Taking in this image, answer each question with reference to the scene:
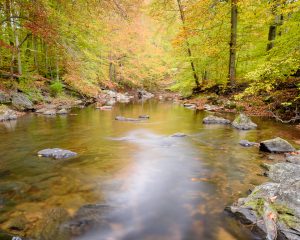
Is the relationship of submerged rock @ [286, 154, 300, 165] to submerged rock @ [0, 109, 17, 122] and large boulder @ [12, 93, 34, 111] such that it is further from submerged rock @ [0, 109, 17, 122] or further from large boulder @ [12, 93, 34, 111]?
large boulder @ [12, 93, 34, 111]

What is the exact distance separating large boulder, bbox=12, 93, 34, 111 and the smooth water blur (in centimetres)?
469

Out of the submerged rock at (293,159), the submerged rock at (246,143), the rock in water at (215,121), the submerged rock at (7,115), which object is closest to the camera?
the submerged rock at (293,159)

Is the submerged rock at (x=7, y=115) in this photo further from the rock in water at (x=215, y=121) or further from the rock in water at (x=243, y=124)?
the rock in water at (x=243, y=124)

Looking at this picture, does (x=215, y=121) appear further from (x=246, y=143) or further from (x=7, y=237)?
(x=7, y=237)

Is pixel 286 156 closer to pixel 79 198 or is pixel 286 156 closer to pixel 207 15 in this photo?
pixel 79 198

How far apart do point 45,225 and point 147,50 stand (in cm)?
2952

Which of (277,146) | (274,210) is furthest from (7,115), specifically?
(274,210)

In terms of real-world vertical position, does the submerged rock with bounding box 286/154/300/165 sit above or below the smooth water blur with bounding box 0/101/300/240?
above

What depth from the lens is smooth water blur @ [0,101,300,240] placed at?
3076 mm

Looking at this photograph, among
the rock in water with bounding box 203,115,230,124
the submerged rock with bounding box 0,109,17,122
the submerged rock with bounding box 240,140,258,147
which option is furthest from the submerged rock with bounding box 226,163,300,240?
the submerged rock with bounding box 0,109,17,122

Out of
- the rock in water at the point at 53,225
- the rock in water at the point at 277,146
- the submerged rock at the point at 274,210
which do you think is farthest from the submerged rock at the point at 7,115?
the submerged rock at the point at 274,210

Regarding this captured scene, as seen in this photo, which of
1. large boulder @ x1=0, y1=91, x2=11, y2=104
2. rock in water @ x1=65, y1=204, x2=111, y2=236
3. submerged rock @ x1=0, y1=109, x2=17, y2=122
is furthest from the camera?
large boulder @ x1=0, y1=91, x2=11, y2=104

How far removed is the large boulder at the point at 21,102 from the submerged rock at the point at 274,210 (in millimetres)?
11804

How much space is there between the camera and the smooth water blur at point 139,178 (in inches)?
121
